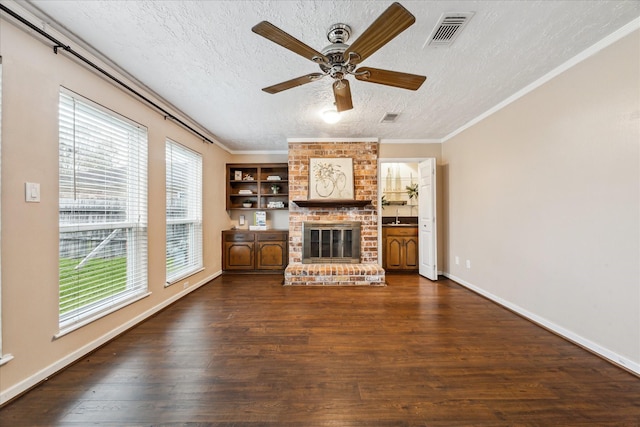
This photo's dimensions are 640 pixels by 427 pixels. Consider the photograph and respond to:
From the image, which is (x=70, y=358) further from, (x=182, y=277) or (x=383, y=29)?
(x=383, y=29)

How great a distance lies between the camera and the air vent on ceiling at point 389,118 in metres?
3.17

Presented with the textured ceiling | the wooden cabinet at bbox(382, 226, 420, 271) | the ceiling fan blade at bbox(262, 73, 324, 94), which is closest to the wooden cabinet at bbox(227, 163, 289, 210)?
the textured ceiling

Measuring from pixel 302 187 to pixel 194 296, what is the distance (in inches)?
91.4

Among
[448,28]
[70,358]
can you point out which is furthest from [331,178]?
[70,358]

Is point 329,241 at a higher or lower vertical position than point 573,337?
higher

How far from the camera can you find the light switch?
1532 millimetres

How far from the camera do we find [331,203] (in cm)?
410

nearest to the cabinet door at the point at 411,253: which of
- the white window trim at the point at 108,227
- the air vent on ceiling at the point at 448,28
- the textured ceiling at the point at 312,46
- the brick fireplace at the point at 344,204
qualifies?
the brick fireplace at the point at 344,204

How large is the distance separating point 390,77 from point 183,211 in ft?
10.2

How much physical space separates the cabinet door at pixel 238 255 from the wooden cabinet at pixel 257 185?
2.50 feet

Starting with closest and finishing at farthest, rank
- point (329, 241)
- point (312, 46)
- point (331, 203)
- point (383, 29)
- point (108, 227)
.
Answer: point (383, 29) < point (312, 46) < point (108, 227) < point (331, 203) < point (329, 241)

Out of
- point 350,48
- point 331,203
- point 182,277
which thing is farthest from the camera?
point 331,203

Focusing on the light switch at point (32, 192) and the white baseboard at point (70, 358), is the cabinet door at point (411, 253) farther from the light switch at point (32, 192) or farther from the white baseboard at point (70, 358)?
the light switch at point (32, 192)

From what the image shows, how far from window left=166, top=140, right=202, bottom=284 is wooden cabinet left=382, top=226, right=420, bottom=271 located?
324cm
